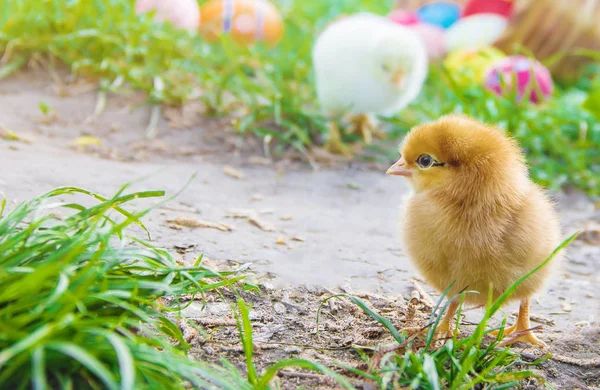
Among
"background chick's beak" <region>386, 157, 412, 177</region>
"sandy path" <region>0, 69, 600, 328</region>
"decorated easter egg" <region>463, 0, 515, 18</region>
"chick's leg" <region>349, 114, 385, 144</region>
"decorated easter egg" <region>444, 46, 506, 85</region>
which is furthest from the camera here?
"decorated easter egg" <region>463, 0, 515, 18</region>

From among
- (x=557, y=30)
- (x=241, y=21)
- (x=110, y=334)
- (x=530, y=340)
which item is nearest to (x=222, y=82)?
(x=241, y=21)

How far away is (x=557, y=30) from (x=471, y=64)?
1.38m

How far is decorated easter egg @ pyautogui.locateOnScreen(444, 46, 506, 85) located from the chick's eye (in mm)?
3613

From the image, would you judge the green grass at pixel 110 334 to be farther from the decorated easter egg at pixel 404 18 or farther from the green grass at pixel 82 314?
the decorated easter egg at pixel 404 18

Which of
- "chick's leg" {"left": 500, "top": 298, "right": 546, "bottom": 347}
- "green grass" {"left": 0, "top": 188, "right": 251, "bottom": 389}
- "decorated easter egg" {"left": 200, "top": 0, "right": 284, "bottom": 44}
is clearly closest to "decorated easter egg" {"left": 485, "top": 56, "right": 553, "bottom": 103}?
"decorated easter egg" {"left": 200, "top": 0, "right": 284, "bottom": 44}

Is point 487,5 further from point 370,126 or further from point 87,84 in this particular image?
point 87,84

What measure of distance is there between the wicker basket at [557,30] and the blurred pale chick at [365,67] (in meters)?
2.78

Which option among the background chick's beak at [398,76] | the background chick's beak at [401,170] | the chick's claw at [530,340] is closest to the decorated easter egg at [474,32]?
the background chick's beak at [398,76]

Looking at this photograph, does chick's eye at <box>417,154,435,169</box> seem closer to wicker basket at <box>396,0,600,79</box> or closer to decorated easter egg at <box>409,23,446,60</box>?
decorated easter egg at <box>409,23,446,60</box>

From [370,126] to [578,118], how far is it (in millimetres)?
1676

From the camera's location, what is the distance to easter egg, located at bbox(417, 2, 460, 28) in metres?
7.29

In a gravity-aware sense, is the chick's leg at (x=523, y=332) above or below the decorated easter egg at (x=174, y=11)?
below

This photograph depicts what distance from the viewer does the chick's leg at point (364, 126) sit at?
489 cm

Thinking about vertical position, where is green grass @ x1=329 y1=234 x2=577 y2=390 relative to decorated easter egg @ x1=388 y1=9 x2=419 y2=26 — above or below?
below
